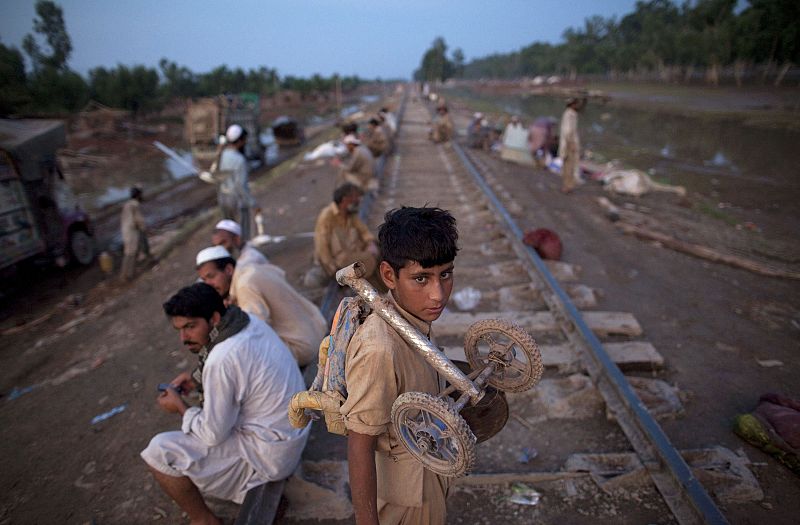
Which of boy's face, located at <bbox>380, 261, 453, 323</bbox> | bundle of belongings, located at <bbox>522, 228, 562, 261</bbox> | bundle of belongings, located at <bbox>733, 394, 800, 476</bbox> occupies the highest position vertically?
boy's face, located at <bbox>380, 261, 453, 323</bbox>

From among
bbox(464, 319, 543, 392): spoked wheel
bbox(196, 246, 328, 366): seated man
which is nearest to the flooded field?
bbox(196, 246, 328, 366): seated man

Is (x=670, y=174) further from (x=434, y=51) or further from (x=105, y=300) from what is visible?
(x=434, y=51)

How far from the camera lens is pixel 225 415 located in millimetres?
2424

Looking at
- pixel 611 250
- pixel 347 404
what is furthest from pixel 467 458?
pixel 611 250

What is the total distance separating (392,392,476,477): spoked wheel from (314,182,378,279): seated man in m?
3.79

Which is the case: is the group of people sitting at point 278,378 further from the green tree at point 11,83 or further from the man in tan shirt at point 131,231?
the green tree at point 11,83

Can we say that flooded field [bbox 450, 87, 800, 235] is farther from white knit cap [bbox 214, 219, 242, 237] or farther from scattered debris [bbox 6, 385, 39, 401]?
scattered debris [bbox 6, 385, 39, 401]

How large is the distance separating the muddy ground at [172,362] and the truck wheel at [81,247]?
58 centimetres

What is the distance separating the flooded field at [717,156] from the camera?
10711 millimetres

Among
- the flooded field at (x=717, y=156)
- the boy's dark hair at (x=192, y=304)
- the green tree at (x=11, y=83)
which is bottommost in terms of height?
the flooded field at (x=717, y=156)

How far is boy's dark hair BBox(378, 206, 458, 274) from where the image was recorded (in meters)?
1.46

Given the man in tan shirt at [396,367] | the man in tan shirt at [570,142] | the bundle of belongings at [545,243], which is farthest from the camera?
the man in tan shirt at [570,142]

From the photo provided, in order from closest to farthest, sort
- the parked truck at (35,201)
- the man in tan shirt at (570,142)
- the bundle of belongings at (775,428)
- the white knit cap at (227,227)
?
the bundle of belongings at (775,428)
the white knit cap at (227,227)
the parked truck at (35,201)
the man in tan shirt at (570,142)

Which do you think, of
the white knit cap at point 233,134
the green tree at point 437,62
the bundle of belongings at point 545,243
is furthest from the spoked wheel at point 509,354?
the green tree at point 437,62
